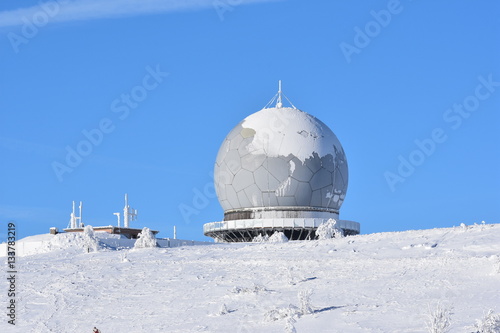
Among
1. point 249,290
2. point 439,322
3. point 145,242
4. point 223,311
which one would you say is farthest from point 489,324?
point 145,242

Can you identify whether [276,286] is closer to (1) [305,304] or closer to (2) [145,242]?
(1) [305,304]

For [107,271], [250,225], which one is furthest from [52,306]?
[250,225]

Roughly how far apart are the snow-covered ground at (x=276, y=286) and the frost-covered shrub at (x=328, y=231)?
18.0ft

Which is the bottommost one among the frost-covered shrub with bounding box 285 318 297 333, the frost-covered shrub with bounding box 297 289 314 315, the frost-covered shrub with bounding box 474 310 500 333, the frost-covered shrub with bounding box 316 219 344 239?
the frost-covered shrub with bounding box 474 310 500 333

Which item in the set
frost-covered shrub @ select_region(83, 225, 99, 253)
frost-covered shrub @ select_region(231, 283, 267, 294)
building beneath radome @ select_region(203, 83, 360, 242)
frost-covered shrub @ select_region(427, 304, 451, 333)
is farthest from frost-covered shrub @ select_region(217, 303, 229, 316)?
building beneath radome @ select_region(203, 83, 360, 242)

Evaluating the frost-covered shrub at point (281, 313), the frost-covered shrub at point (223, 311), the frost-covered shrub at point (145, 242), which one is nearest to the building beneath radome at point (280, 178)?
the frost-covered shrub at point (145, 242)

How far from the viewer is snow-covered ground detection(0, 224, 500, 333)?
19.2 meters

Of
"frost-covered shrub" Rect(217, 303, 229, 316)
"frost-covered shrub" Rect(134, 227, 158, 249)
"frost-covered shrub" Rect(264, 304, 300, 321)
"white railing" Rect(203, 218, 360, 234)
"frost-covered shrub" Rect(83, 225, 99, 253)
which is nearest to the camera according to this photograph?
"frost-covered shrub" Rect(264, 304, 300, 321)

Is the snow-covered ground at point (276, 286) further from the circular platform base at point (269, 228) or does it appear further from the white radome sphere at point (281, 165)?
the white radome sphere at point (281, 165)

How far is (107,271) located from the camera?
1077 inches

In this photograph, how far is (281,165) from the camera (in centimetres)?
3981

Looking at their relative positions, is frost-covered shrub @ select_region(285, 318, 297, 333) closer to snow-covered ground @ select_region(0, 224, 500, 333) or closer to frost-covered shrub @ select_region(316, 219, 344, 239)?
snow-covered ground @ select_region(0, 224, 500, 333)

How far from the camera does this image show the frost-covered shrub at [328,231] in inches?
1448

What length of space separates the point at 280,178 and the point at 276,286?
663 inches
